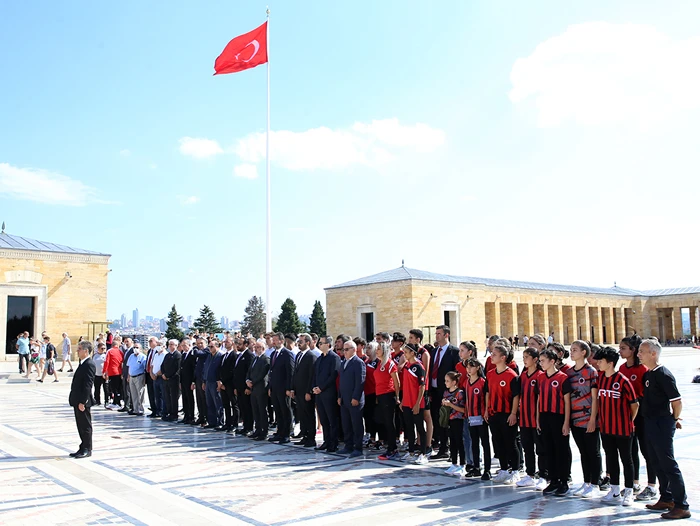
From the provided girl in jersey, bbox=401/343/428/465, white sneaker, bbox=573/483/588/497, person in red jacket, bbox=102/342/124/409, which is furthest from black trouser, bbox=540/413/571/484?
person in red jacket, bbox=102/342/124/409

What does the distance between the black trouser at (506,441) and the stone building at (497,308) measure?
24499 mm

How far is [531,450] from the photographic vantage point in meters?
6.91

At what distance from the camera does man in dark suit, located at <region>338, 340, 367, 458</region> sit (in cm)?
862

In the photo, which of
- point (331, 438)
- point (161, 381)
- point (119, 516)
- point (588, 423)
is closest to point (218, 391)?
point (161, 381)

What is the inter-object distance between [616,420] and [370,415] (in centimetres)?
409

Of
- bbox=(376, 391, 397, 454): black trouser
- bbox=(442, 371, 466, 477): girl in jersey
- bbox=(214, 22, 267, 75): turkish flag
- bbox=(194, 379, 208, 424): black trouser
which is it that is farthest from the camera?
bbox=(214, 22, 267, 75): turkish flag

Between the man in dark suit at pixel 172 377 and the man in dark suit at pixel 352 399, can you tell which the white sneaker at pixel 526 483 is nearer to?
the man in dark suit at pixel 352 399

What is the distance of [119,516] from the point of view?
18.2 ft

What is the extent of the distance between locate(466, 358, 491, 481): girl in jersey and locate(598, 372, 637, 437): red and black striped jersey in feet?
4.45

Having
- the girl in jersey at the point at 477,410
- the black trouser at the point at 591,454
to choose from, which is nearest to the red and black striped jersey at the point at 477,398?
the girl in jersey at the point at 477,410

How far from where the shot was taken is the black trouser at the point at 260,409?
10.1 m

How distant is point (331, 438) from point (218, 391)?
307cm

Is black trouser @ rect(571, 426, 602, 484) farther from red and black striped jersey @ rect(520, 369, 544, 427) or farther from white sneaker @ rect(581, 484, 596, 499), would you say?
red and black striped jersey @ rect(520, 369, 544, 427)

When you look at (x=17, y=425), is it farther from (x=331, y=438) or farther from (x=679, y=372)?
(x=679, y=372)
